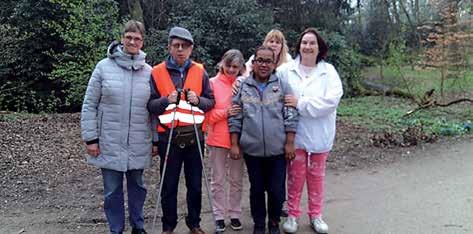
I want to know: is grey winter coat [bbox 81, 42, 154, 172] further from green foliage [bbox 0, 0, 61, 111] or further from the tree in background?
the tree in background

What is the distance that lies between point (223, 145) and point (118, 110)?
97cm

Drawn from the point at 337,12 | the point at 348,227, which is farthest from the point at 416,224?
the point at 337,12

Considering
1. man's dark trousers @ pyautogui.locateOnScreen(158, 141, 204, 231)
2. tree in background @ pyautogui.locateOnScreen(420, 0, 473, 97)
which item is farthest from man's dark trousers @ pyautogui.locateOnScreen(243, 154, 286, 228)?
tree in background @ pyautogui.locateOnScreen(420, 0, 473, 97)

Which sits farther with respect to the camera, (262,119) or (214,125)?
(214,125)

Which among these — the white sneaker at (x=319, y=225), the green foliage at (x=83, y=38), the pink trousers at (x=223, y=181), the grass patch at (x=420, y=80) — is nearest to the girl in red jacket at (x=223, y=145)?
the pink trousers at (x=223, y=181)

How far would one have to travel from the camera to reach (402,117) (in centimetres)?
1133

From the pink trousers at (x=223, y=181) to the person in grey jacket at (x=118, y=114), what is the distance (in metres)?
0.69

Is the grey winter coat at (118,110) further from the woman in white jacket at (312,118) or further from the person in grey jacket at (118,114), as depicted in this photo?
the woman in white jacket at (312,118)

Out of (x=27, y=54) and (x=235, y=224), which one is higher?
(x=27, y=54)

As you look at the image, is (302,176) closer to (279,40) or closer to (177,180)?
(177,180)

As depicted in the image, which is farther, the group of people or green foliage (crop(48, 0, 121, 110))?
green foliage (crop(48, 0, 121, 110))

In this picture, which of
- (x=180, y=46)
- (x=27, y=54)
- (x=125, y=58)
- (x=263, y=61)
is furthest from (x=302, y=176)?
(x=27, y=54)

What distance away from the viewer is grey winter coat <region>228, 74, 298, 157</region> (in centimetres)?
430

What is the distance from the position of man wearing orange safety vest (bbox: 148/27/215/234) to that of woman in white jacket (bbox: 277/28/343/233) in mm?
808
